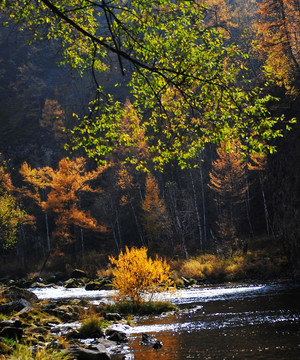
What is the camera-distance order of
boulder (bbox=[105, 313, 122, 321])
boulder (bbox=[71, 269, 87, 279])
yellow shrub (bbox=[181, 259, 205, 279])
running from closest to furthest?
boulder (bbox=[105, 313, 122, 321]) → yellow shrub (bbox=[181, 259, 205, 279]) → boulder (bbox=[71, 269, 87, 279])

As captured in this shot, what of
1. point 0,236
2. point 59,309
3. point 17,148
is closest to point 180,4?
point 59,309

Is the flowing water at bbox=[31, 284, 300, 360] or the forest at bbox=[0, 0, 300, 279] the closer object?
the forest at bbox=[0, 0, 300, 279]

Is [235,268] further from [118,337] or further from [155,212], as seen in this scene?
[118,337]

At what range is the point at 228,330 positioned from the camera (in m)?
10.7

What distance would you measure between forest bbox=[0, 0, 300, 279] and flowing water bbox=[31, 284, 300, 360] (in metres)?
3.96

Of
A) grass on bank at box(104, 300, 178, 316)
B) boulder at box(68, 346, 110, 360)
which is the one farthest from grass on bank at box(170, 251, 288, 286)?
boulder at box(68, 346, 110, 360)

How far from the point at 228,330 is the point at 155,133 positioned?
6863mm

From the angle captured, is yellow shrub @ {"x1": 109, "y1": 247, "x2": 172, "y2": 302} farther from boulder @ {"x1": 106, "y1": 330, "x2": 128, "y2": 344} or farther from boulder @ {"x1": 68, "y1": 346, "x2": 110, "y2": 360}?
boulder @ {"x1": 68, "y1": 346, "x2": 110, "y2": 360}

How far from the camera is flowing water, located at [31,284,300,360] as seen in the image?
27.7ft

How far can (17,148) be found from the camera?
6331cm

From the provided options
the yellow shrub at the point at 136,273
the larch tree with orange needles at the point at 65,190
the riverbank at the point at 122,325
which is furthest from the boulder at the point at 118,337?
the larch tree with orange needles at the point at 65,190

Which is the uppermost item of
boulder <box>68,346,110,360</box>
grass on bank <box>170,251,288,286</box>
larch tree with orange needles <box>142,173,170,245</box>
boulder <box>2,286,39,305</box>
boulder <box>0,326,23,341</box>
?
larch tree with orange needles <box>142,173,170,245</box>

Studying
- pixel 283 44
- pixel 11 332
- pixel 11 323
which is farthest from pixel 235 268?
pixel 11 332

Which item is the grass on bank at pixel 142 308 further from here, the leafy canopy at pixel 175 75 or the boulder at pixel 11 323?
the leafy canopy at pixel 175 75
